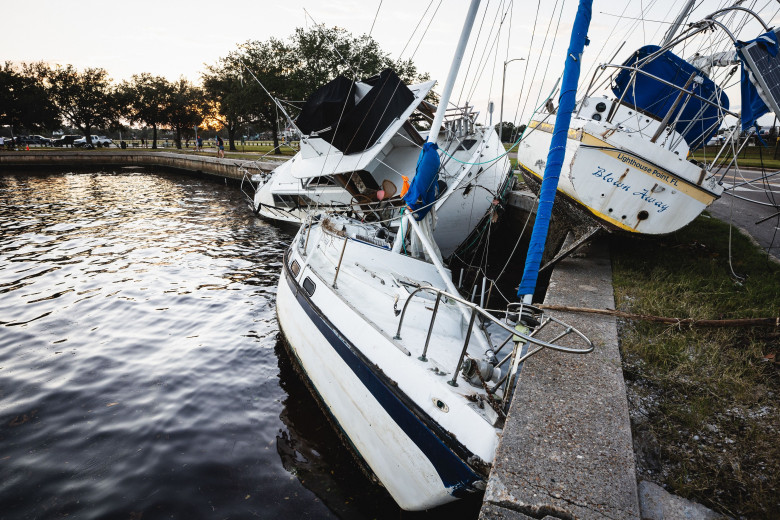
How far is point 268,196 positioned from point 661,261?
1060cm

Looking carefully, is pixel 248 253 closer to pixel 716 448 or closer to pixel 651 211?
pixel 651 211

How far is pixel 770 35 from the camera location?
378 centimetres

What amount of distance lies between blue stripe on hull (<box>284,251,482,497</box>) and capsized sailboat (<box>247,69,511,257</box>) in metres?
2.61

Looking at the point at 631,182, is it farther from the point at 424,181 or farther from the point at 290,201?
the point at 290,201

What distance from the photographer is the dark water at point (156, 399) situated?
11.0ft

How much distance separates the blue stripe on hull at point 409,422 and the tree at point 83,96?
5341 cm

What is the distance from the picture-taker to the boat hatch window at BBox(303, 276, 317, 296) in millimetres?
4223

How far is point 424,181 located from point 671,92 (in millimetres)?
6132

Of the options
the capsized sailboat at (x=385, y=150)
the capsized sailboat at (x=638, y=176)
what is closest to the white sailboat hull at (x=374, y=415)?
the capsized sailboat at (x=385, y=150)

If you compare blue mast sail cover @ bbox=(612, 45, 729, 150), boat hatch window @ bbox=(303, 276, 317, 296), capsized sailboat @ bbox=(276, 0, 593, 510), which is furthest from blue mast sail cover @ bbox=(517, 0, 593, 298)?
blue mast sail cover @ bbox=(612, 45, 729, 150)

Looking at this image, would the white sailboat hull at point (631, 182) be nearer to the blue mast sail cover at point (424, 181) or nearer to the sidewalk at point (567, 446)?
the blue mast sail cover at point (424, 181)

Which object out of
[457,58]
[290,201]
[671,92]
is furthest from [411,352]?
[290,201]

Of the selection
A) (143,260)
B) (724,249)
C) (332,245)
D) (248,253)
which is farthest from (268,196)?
(724,249)

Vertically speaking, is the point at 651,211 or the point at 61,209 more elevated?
the point at 651,211
